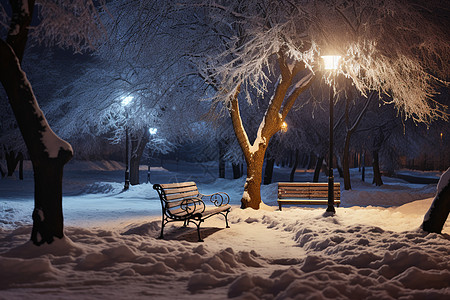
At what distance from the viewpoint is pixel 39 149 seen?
5.54 meters

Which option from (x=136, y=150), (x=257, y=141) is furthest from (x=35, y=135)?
(x=136, y=150)

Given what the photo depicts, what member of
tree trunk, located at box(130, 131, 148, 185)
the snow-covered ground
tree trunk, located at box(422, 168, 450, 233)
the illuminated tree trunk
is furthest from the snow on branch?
tree trunk, located at box(130, 131, 148, 185)

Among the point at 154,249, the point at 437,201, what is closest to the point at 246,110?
the point at 437,201

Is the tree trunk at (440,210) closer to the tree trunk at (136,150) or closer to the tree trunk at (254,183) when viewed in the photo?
the tree trunk at (254,183)

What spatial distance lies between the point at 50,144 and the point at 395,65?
349 inches

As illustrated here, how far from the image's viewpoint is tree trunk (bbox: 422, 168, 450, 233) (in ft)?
23.5

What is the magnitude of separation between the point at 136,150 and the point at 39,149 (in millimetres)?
18907

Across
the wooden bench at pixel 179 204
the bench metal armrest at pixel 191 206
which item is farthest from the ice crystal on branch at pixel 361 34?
the bench metal armrest at pixel 191 206

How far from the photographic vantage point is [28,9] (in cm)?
572

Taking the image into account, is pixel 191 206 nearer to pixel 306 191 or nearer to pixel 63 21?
pixel 63 21

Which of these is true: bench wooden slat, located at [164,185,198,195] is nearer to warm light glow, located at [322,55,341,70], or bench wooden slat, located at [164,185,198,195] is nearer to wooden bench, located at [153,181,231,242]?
wooden bench, located at [153,181,231,242]

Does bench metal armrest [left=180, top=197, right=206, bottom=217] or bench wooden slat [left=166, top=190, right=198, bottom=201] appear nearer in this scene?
bench metal armrest [left=180, top=197, right=206, bottom=217]

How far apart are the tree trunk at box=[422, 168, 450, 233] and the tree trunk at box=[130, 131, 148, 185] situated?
1811 centimetres

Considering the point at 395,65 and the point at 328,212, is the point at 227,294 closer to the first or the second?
the point at 328,212
